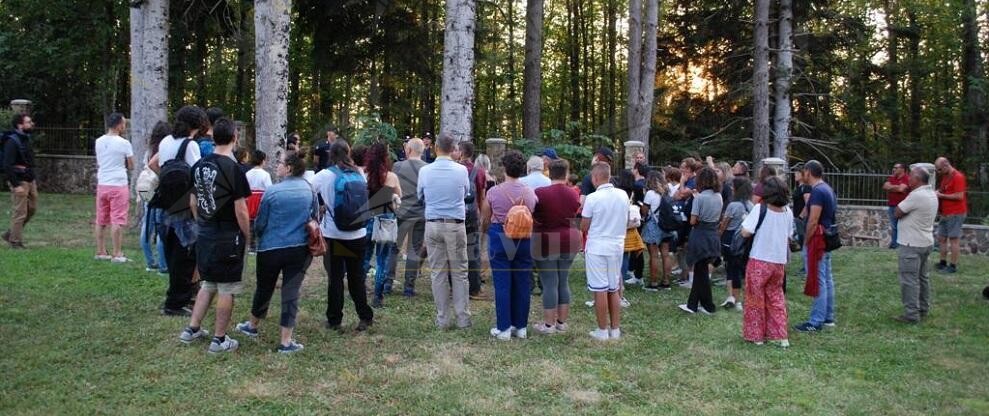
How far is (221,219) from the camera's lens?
5629mm

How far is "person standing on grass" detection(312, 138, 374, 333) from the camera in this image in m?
6.50

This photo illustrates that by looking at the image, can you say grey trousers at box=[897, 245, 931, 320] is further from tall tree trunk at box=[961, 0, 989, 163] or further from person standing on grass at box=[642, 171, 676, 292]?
tall tree trunk at box=[961, 0, 989, 163]

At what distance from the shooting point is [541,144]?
15758 mm

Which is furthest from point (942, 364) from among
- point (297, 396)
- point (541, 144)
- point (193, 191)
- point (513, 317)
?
point (541, 144)

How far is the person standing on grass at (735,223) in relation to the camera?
8773 mm

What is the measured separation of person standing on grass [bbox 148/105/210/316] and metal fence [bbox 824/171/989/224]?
47.6 ft

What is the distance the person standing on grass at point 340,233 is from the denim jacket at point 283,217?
0.57m

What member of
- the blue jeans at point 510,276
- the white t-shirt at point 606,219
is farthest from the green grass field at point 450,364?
the white t-shirt at point 606,219

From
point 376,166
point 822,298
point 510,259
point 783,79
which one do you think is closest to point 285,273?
point 376,166

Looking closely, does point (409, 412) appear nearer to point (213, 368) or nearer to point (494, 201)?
point (213, 368)

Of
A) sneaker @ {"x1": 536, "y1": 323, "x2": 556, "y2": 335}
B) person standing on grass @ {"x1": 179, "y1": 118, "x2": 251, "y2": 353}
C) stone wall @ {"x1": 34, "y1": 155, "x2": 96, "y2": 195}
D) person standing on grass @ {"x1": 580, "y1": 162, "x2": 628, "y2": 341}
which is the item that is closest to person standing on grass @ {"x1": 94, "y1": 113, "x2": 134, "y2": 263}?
person standing on grass @ {"x1": 179, "y1": 118, "x2": 251, "y2": 353}

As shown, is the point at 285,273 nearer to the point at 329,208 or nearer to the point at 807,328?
the point at 329,208

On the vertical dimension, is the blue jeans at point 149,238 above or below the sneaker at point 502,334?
above

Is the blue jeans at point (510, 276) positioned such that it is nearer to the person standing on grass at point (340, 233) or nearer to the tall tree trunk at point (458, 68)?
the person standing on grass at point (340, 233)
